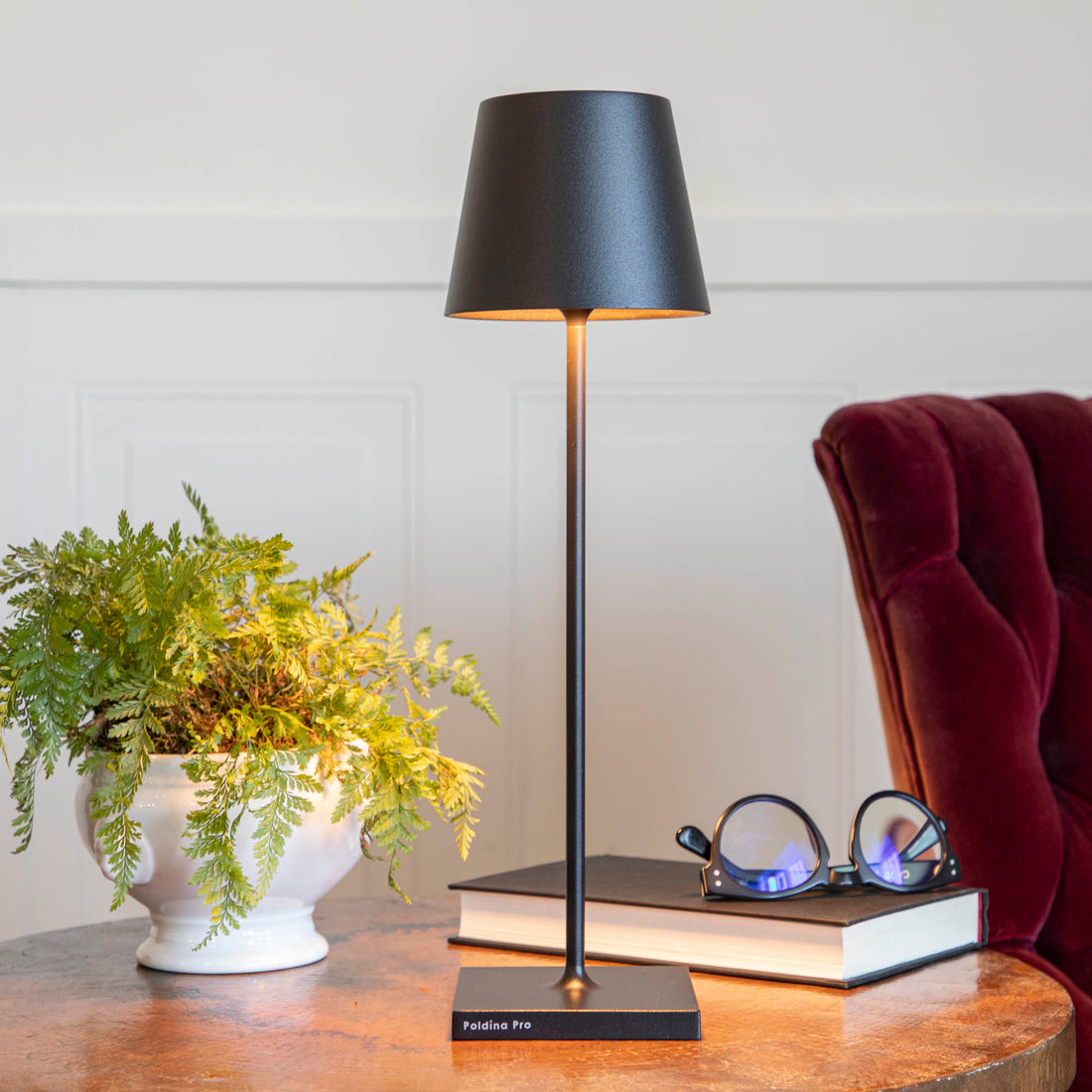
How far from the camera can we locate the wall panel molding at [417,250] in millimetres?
1672

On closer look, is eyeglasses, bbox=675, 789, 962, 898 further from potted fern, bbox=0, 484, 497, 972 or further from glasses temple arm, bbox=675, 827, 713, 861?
potted fern, bbox=0, 484, 497, 972

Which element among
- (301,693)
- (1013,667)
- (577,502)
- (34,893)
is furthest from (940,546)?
(34,893)

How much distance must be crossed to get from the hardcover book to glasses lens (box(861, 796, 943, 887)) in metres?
0.02

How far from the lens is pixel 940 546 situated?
116 cm

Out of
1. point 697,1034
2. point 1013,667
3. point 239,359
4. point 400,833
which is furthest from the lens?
point 239,359

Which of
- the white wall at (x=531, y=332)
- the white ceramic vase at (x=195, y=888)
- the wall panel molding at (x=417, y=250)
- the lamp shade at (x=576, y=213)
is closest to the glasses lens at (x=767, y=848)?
the white ceramic vase at (x=195, y=888)

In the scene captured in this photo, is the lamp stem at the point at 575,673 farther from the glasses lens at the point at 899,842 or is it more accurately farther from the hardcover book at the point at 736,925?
the glasses lens at the point at 899,842

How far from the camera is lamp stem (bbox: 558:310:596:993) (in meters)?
0.81

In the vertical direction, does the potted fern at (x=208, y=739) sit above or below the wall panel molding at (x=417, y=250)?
below

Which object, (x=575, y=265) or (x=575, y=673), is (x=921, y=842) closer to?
(x=575, y=673)

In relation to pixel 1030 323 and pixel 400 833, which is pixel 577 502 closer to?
pixel 400 833

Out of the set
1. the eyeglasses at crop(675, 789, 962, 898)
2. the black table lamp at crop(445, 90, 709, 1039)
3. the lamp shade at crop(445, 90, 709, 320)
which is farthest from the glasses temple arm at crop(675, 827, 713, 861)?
the lamp shade at crop(445, 90, 709, 320)

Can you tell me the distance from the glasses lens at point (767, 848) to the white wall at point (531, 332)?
756 millimetres

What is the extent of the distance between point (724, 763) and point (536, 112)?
1089 millimetres
